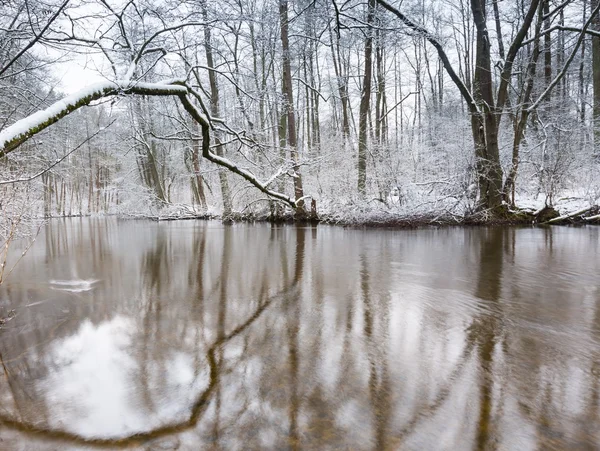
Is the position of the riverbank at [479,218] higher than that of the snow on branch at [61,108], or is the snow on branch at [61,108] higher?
the snow on branch at [61,108]

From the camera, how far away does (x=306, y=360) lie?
9.00 feet

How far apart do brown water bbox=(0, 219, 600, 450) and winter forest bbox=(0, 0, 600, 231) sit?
6.12 ft

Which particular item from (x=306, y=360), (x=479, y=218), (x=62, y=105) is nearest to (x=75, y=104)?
(x=62, y=105)

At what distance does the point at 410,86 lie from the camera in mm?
27812

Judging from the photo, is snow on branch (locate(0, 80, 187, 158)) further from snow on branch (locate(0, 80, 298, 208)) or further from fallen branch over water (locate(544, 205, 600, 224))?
fallen branch over water (locate(544, 205, 600, 224))

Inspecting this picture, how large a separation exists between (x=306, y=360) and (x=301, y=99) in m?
25.5

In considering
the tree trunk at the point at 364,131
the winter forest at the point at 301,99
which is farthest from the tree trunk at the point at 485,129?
the tree trunk at the point at 364,131

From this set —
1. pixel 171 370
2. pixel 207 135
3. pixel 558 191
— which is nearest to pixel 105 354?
pixel 171 370

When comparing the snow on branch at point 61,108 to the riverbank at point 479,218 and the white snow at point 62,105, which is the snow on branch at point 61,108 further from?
the riverbank at point 479,218

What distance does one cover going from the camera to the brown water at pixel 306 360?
1.93 m

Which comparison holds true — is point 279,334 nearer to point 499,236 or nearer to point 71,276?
point 71,276

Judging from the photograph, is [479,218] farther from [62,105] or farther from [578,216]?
[62,105]

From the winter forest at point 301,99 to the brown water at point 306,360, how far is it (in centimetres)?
187

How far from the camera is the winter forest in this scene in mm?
5555
